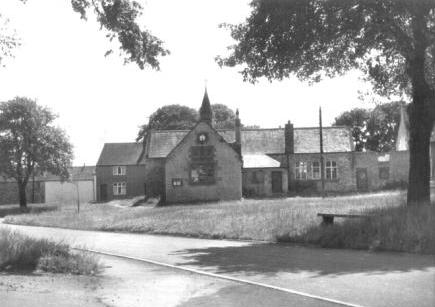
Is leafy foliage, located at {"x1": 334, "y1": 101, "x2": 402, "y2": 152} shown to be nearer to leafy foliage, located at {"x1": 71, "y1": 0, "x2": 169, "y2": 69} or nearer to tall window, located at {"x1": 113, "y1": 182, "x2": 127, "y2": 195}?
tall window, located at {"x1": 113, "y1": 182, "x2": 127, "y2": 195}

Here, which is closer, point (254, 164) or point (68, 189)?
point (254, 164)

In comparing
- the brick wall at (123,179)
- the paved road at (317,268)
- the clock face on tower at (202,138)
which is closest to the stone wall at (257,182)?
the clock face on tower at (202,138)

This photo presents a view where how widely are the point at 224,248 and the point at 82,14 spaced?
8.64m

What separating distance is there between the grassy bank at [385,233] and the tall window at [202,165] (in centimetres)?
3752

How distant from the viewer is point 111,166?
82250mm

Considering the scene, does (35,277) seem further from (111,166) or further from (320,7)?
(111,166)

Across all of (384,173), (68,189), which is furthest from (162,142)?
(68,189)

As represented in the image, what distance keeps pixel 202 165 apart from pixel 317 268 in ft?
146

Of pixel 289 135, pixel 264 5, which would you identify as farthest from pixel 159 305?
pixel 289 135

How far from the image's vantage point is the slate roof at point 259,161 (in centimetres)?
6062

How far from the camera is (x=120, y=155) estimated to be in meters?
83.4

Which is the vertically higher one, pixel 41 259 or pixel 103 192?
pixel 103 192

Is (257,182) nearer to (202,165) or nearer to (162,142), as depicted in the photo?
(202,165)

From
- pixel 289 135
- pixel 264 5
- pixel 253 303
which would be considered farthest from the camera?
pixel 289 135
